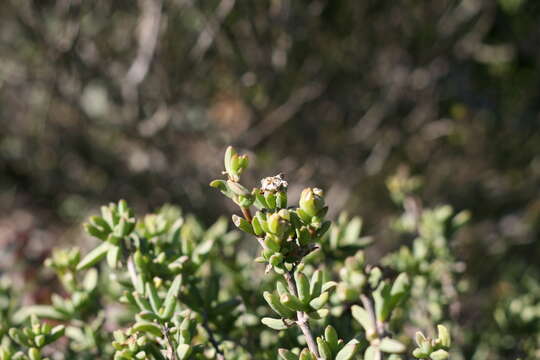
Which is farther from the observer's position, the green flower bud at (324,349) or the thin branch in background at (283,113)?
the thin branch in background at (283,113)

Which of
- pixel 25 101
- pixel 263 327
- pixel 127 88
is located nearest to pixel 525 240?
pixel 263 327

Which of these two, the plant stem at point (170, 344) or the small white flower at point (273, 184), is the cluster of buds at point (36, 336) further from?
the small white flower at point (273, 184)

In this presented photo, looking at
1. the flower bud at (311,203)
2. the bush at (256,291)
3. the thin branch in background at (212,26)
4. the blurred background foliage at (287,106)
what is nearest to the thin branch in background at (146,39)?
the blurred background foliage at (287,106)

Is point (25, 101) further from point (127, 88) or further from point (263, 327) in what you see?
point (263, 327)

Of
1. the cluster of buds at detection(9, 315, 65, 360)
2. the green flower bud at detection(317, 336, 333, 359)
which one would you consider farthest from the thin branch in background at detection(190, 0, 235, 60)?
the green flower bud at detection(317, 336, 333, 359)

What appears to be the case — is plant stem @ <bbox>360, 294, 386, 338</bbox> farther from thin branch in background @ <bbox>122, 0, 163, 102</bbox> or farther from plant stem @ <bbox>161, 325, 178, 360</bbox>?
thin branch in background @ <bbox>122, 0, 163, 102</bbox>

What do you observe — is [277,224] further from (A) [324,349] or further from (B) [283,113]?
(B) [283,113]

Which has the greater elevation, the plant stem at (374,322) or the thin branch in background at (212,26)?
the thin branch in background at (212,26)

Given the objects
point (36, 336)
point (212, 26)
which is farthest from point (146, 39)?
point (36, 336)
